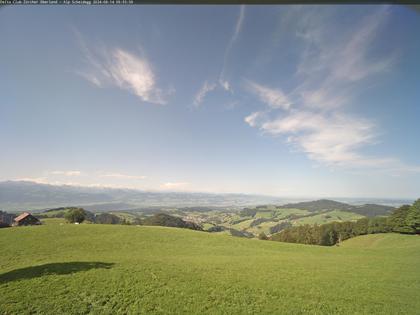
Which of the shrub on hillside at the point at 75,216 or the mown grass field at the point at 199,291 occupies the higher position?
the mown grass field at the point at 199,291

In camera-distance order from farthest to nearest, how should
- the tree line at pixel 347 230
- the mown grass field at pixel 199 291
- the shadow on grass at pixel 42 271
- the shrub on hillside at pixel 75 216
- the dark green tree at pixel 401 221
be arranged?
the shrub on hillside at pixel 75 216
the tree line at pixel 347 230
the dark green tree at pixel 401 221
the shadow on grass at pixel 42 271
the mown grass field at pixel 199 291

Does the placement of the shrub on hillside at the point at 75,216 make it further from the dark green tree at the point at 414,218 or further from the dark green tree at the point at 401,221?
the dark green tree at the point at 401,221

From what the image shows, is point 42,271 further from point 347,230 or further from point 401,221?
point 347,230

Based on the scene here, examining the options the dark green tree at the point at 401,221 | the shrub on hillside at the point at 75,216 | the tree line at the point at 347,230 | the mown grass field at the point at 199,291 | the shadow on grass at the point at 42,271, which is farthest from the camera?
the shrub on hillside at the point at 75,216

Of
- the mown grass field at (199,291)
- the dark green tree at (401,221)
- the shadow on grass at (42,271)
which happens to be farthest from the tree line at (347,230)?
the shadow on grass at (42,271)

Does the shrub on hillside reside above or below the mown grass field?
below

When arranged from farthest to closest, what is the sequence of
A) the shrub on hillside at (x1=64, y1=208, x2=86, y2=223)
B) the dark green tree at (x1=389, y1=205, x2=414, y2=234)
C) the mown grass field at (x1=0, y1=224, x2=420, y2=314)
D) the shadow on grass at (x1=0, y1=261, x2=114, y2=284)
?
the shrub on hillside at (x1=64, y1=208, x2=86, y2=223), the dark green tree at (x1=389, y1=205, x2=414, y2=234), the shadow on grass at (x1=0, y1=261, x2=114, y2=284), the mown grass field at (x1=0, y1=224, x2=420, y2=314)

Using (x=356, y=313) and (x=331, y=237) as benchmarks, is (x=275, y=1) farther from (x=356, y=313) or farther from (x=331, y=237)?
(x=331, y=237)

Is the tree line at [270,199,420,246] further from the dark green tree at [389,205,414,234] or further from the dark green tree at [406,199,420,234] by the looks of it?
the dark green tree at [406,199,420,234]

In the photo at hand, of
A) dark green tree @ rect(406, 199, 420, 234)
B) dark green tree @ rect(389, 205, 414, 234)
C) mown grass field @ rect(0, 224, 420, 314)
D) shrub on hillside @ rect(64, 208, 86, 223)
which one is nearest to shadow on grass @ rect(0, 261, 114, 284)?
mown grass field @ rect(0, 224, 420, 314)

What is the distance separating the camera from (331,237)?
5925 cm

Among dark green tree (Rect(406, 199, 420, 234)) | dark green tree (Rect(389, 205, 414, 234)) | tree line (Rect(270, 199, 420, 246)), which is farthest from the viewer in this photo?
tree line (Rect(270, 199, 420, 246))

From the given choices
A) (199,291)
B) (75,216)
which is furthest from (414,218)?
(75,216)

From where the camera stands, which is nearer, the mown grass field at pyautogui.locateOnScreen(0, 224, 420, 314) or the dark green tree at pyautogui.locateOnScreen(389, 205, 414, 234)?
the mown grass field at pyautogui.locateOnScreen(0, 224, 420, 314)
